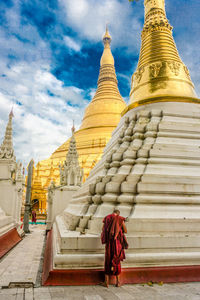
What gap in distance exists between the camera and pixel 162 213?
4.29 m

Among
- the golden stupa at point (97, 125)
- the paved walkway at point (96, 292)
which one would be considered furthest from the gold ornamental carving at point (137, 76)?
the golden stupa at point (97, 125)

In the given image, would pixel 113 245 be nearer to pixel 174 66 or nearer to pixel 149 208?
pixel 149 208

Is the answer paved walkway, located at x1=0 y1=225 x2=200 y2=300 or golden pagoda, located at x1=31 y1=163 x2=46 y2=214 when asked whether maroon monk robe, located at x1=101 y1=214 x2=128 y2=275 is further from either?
golden pagoda, located at x1=31 y1=163 x2=46 y2=214

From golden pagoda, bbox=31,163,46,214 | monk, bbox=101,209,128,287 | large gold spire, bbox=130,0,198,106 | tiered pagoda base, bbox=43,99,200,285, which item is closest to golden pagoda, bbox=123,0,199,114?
large gold spire, bbox=130,0,198,106

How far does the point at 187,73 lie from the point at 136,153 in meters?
5.00

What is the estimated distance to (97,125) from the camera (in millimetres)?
28031

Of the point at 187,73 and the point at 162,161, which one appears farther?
the point at 187,73

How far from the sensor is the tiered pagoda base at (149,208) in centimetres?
→ 342

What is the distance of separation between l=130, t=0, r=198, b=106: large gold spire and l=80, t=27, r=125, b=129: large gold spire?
1779 centimetres

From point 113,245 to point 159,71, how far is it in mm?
7025

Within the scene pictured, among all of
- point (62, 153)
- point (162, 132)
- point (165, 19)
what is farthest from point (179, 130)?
point (62, 153)

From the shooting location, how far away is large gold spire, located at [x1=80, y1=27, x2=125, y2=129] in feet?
92.0

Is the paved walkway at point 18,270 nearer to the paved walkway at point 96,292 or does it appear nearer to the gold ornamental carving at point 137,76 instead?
the paved walkway at point 96,292

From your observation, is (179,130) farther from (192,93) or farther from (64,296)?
(64,296)
